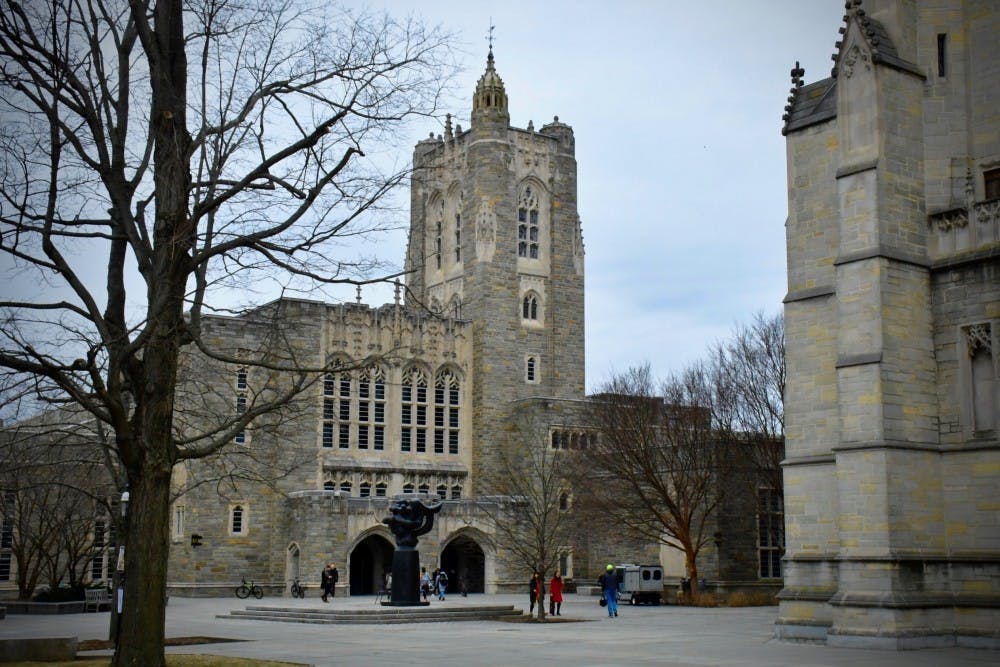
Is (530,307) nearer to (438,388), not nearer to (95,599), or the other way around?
(438,388)

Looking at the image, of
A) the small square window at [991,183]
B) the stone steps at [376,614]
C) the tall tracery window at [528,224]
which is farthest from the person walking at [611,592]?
the tall tracery window at [528,224]

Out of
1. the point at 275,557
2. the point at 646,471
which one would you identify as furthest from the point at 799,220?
the point at 275,557

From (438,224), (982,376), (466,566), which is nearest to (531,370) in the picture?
(438,224)

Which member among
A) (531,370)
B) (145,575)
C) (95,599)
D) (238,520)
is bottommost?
(95,599)

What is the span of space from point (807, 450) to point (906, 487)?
8.57 ft

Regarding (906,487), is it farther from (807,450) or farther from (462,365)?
(462,365)

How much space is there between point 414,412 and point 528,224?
11859 mm

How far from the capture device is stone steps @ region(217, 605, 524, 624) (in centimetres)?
3153

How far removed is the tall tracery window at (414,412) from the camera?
185 ft

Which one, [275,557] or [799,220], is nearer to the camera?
[799,220]

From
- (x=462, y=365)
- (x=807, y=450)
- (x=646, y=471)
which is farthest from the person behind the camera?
(x=462, y=365)

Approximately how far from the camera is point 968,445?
21.2 meters

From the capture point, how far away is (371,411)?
181 ft

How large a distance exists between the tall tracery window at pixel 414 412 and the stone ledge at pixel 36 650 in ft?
124
